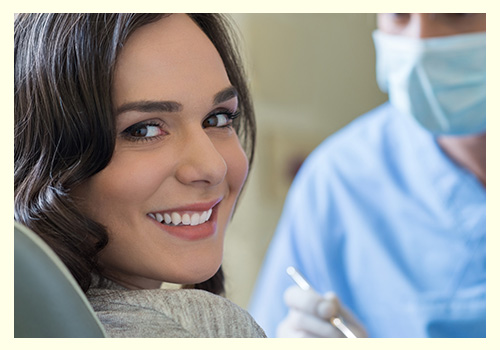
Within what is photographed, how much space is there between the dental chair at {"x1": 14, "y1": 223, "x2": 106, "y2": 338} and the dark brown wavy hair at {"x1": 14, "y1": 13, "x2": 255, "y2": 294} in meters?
0.18

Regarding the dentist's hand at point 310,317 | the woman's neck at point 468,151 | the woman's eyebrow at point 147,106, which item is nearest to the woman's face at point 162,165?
the woman's eyebrow at point 147,106

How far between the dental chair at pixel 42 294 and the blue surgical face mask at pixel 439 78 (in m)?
1.16

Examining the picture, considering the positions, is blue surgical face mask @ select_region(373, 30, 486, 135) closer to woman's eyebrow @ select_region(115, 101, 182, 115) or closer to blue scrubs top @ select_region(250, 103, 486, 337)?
blue scrubs top @ select_region(250, 103, 486, 337)

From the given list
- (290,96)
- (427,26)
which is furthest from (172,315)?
(290,96)

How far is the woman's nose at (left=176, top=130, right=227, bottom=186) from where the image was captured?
0.63 metres

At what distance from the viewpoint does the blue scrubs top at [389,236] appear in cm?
154

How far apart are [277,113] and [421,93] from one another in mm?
721

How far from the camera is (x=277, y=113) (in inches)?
84.8

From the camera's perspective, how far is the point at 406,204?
63.1 inches

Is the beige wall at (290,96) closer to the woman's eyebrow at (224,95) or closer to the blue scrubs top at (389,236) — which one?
the blue scrubs top at (389,236)

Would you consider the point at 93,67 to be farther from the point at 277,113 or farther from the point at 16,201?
the point at 277,113

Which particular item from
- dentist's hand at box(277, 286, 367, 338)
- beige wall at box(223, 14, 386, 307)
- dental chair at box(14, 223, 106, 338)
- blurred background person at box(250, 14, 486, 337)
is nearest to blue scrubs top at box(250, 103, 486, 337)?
blurred background person at box(250, 14, 486, 337)

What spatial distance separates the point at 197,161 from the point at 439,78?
97 centimetres

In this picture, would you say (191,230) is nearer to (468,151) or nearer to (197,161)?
(197,161)
